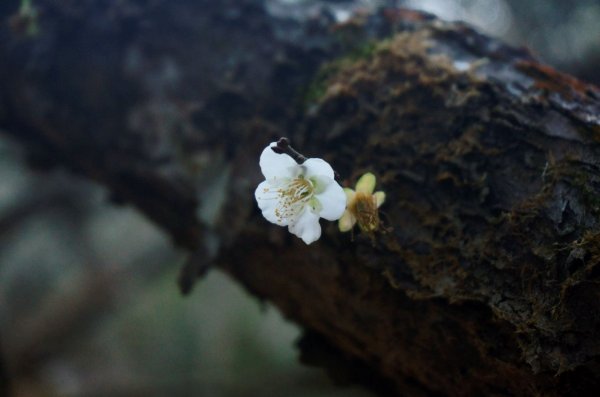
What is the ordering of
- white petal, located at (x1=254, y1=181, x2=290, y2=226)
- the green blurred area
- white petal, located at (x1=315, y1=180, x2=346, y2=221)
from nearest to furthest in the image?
white petal, located at (x1=315, y1=180, x2=346, y2=221), white petal, located at (x1=254, y1=181, x2=290, y2=226), the green blurred area

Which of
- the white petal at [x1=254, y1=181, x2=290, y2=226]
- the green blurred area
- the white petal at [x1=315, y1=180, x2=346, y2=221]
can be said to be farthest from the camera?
the green blurred area

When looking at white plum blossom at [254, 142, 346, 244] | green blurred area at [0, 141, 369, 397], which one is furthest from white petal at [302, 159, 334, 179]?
green blurred area at [0, 141, 369, 397]

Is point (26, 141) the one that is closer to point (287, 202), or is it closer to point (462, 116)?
point (287, 202)

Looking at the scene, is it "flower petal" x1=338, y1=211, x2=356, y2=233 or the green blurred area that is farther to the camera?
the green blurred area

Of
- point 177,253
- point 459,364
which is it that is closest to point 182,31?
point 459,364

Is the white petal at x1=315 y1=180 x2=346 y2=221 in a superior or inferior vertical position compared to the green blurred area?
inferior

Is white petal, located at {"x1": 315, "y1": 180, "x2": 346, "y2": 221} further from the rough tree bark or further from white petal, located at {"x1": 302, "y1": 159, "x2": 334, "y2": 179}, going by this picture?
the rough tree bark

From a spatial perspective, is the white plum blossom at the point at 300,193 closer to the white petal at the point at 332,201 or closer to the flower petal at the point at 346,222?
the white petal at the point at 332,201
